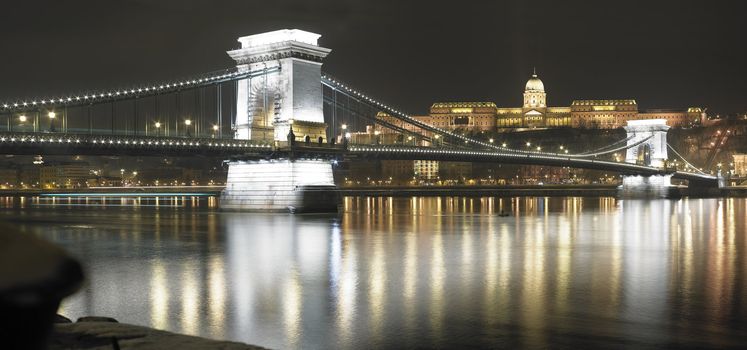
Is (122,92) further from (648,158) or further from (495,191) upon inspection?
(495,191)

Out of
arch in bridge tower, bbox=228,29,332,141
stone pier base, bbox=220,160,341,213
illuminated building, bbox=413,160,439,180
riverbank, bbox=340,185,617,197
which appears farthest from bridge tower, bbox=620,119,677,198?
arch in bridge tower, bbox=228,29,332,141

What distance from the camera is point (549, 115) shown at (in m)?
196

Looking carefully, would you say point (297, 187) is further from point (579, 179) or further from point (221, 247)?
point (579, 179)

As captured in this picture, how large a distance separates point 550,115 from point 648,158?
104m

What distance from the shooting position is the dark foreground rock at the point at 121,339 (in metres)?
6.73

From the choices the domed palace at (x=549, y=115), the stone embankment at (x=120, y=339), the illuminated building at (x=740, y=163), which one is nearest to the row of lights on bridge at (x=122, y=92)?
the stone embankment at (x=120, y=339)

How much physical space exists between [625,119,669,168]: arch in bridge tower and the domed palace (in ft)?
256

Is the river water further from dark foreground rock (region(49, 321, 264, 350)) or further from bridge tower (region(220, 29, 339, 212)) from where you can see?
bridge tower (region(220, 29, 339, 212))

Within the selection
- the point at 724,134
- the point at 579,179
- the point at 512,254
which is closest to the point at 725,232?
the point at 512,254

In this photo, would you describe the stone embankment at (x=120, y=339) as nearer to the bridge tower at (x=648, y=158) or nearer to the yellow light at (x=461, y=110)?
the bridge tower at (x=648, y=158)

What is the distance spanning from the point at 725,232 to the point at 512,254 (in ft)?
48.5

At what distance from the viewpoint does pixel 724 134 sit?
5792 inches

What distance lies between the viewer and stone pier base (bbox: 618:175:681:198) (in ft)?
282

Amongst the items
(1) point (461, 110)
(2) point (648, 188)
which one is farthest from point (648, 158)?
(1) point (461, 110)
